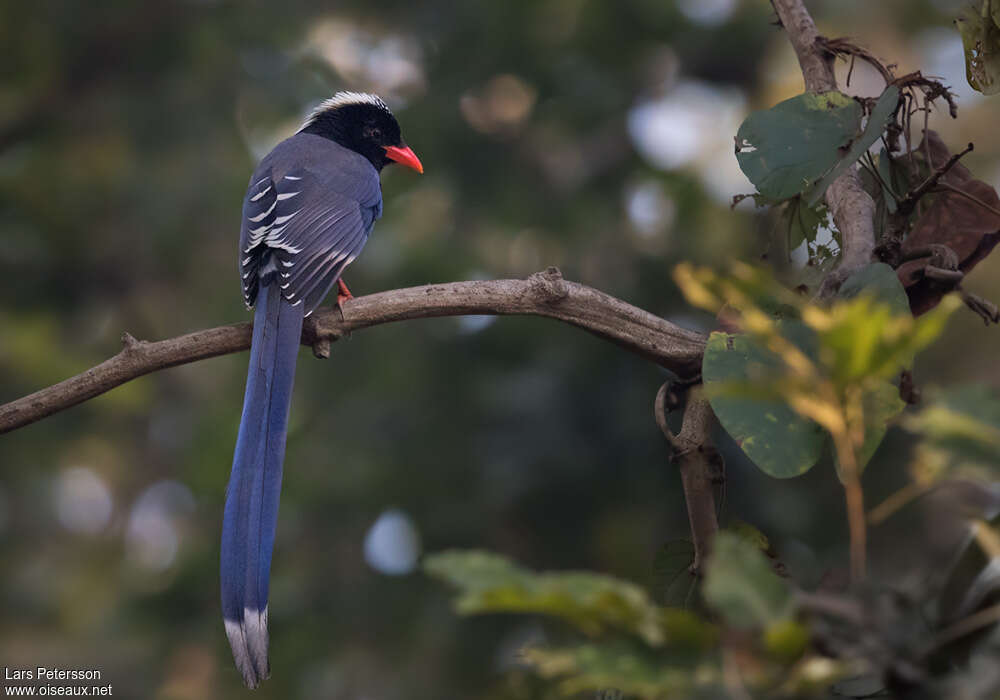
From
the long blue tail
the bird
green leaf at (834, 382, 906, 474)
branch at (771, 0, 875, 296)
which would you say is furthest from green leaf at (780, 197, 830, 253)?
the long blue tail

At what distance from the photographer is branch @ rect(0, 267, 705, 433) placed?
1933mm

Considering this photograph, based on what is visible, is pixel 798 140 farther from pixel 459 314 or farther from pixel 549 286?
pixel 459 314

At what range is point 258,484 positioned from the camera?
2207 mm

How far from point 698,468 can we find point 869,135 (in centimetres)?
63

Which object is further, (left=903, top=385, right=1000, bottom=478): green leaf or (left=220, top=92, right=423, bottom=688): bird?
(left=220, top=92, right=423, bottom=688): bird

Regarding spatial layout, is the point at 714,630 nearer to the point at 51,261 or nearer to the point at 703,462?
the point at 703,462

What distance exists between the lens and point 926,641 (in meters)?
0.86

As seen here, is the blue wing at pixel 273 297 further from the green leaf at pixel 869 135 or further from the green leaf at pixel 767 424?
the green leaf at pixel 869 135

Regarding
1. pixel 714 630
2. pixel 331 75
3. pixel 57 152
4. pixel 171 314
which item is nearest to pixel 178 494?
pixel 171 314

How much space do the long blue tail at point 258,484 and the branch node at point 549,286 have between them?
0.76 metres

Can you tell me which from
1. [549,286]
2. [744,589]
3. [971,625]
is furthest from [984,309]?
[744,589]

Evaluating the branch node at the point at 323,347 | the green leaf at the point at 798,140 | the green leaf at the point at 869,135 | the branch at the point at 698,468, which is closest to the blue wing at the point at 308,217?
the branch node at the point at 323,347

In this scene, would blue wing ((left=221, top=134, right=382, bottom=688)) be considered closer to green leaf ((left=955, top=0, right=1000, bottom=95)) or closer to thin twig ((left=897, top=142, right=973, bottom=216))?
thin twig ((left=897, top=142, right=973, bottom=216))

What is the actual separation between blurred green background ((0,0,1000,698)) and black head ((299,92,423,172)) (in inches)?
53.2
